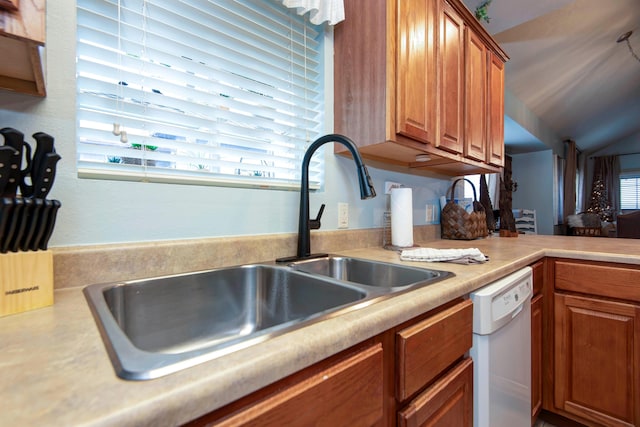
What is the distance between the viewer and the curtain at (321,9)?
110 cm

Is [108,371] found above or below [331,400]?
above

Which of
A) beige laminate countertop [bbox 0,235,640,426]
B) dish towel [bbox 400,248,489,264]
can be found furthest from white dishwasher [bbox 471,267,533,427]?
beige laminate countertop [bbox 0,235,640,426]

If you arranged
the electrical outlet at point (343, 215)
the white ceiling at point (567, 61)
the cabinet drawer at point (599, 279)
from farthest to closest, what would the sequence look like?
the white ceiling at point (567, 61) < the electrical outlet at point (343, 215) < the cabinet drawer at point (599, 279)

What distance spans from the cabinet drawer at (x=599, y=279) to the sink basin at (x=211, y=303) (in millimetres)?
1285

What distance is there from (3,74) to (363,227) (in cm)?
127

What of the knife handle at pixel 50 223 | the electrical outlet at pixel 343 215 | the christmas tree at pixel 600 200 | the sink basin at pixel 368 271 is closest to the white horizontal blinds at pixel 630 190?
the christmas tree at pixel 600 200

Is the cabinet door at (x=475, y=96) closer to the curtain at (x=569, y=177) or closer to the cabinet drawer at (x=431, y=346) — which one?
the cabinet drawer at (x=431, y=346)

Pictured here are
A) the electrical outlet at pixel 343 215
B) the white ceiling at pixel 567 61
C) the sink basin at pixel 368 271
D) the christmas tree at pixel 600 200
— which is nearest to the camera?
the sink basin at pixel 368 271

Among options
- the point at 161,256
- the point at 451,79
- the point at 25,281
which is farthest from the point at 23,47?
the point at 451,79

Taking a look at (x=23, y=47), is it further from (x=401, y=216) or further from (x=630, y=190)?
(x=630, y=190)

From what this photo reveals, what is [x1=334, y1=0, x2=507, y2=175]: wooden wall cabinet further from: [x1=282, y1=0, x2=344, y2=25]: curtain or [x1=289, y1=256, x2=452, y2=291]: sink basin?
[x1=289, y1=256, x2=452, y2=291]: sink basin

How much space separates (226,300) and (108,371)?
0.55m

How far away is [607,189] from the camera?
7.17m

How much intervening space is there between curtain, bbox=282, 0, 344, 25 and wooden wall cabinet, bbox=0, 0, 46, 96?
834 millimetres
